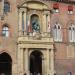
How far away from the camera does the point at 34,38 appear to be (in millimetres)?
41562

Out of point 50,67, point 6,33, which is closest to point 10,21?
point 6,33

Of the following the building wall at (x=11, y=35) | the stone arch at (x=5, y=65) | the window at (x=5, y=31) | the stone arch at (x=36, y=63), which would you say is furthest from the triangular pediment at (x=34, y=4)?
the stone arch at (x=5, y=65)

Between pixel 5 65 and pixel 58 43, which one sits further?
pixel 5 65

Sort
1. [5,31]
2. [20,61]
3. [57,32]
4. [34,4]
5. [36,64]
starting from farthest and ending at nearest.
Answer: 1. [36,64]
2. [57,32]
3. [34,4]
4. [5,31]
5. [20,61]

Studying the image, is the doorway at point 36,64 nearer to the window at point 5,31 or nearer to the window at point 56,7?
the window at point 5,31

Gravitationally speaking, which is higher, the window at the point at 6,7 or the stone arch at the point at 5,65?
the window at the point at 6,7

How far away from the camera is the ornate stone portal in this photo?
40938mm

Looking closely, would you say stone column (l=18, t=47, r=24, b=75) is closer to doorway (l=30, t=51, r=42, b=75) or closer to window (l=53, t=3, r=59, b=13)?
doorway (l=30, t=51, r=42, b=75)

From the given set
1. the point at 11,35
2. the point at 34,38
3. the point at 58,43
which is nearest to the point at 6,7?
the point at 11,35

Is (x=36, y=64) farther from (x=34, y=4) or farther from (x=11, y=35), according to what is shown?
(x=34, y=4)

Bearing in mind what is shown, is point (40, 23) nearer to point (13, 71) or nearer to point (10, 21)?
point (10, 21)

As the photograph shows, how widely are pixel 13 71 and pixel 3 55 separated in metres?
3.39

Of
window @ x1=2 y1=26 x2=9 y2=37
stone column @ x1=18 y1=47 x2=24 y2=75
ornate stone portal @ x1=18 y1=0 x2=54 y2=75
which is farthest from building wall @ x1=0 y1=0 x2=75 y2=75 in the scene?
ornate stone portal @ x1=18 y1=0 x2=54 y2=75

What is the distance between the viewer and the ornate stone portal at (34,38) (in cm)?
4094
